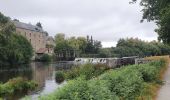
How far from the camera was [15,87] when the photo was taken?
130ft

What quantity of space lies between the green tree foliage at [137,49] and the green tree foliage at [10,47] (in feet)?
134

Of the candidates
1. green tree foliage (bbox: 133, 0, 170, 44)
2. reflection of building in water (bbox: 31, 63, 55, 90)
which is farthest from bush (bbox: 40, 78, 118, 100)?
reflection of building in water (bbox: 31, 63, 55, 90)

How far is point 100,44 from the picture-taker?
495 ft

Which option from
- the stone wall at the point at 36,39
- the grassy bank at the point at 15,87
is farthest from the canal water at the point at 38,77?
the stone wall at the point at 36,39

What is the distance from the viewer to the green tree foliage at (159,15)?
30.7 meters

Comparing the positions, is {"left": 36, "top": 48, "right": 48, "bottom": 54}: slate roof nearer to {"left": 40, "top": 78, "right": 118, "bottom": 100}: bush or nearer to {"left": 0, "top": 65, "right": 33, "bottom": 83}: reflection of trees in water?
{"left": 0, "top": 65, "right": 33, "bottom": 83}: reflection of trees in water

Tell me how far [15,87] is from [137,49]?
114767mm

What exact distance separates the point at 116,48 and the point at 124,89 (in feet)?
425

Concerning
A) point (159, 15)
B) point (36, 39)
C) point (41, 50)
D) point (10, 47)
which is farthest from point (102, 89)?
point (36, 39)

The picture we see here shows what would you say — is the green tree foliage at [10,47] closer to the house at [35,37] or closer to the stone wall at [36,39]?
the house at [35,37]

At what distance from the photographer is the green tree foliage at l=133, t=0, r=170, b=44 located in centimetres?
3068

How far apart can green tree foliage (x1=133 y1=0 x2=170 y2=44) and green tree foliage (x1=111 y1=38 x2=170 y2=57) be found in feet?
320

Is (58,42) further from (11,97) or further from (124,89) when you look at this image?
(124,89)

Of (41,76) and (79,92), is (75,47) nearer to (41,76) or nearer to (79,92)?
(41,76)
